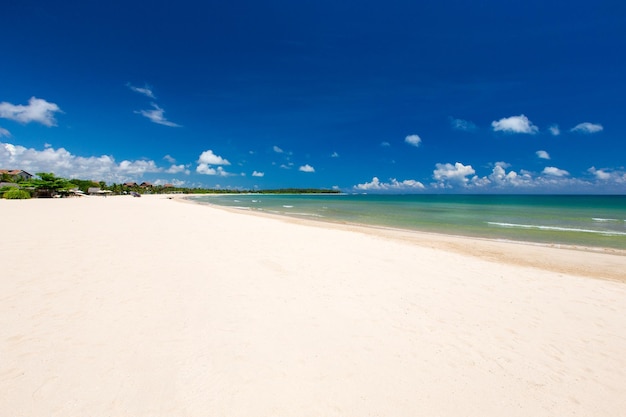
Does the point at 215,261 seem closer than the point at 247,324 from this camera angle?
No

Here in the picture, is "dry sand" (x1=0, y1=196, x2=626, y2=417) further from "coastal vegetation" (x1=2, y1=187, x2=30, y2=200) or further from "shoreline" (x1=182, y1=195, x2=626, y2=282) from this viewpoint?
"coastal vegetation" (x1=2, y1=187, x2=30, y2=200)

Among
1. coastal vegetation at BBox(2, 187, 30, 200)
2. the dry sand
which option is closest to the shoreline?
the dry sand

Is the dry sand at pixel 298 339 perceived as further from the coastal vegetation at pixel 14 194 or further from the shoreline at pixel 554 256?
the coastal vegetation at pixel 14 194

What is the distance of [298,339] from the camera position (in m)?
4.58

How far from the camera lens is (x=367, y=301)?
6.26m

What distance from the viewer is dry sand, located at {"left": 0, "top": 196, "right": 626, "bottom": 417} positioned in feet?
10.8

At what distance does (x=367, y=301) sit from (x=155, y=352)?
4.21m

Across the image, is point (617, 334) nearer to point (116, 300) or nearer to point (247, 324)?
point (247, 324)

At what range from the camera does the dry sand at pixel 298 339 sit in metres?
3.28

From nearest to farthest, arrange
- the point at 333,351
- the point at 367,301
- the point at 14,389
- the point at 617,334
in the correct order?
the point at 14,389
the point at 333,351
the point at 617,334
the point at 367,301

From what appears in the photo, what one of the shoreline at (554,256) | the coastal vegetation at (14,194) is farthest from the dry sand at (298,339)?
the coastal vegetation at (14,194)

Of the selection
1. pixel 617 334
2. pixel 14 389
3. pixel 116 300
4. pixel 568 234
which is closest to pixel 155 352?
pixel 14 389

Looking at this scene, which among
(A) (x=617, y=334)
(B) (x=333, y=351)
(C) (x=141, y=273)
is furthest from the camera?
(C) (x=141, y=273)

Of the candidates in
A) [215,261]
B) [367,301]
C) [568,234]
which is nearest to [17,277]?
[215,261]
